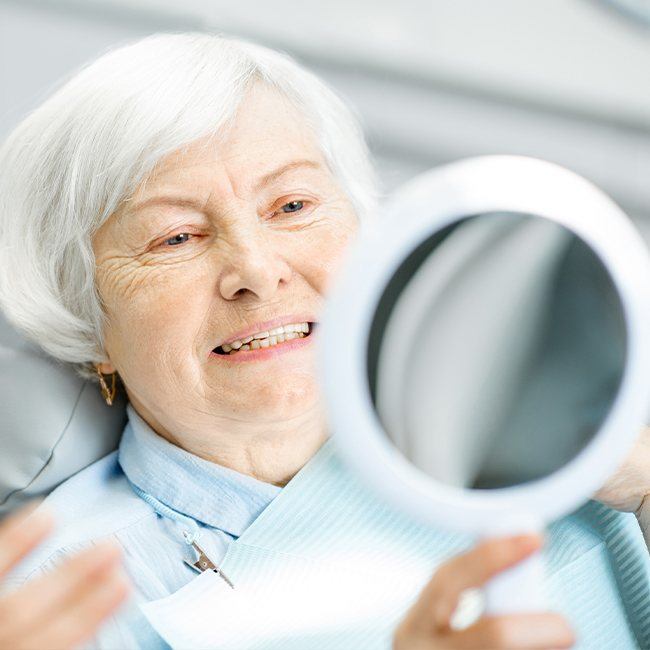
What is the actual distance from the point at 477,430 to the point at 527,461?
47 mm

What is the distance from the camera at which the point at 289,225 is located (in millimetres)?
1157

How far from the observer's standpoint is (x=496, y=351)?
28.1 inches

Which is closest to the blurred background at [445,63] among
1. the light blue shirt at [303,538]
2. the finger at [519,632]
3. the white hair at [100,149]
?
the white hair at [100,149]

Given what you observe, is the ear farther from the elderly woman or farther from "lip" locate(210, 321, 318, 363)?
"lip" locate(210, 321, 318, 363)

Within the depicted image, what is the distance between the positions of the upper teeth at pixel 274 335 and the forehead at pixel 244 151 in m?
0.17

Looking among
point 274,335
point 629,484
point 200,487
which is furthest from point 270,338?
point 629,484

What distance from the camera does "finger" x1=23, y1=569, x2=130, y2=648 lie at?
27.2 inches

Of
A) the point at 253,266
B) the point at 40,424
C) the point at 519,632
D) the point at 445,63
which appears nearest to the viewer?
the point at 519,632

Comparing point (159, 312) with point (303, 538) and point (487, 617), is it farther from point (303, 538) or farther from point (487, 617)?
point (487, 617)

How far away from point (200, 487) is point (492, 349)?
0.61 metres

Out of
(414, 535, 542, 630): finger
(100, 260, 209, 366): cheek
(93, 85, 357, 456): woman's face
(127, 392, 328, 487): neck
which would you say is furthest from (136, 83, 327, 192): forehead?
(414, 535, 542, 630): finger

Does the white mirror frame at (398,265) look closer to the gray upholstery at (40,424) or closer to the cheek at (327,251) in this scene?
A: the cheek at (327,251)

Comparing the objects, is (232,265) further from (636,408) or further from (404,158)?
(404,158)

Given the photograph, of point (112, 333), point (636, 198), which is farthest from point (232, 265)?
point (636, 198)
